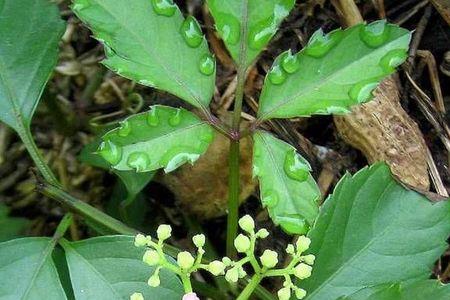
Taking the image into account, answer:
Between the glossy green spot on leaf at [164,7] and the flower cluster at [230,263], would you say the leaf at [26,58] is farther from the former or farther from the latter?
the flower cluster at [230,263]

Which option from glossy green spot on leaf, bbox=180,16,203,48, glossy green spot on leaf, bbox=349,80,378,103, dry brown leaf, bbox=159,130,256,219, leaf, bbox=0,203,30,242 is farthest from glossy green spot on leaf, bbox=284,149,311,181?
leaf, bbox=0,203,30,242

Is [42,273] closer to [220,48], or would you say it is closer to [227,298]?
[227,298]

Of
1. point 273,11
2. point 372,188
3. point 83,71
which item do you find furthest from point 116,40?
point 83,71

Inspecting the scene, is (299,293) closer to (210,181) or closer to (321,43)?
(321,43)

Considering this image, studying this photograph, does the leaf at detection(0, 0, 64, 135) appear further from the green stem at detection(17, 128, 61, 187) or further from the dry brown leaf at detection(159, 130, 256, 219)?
the dry brown leaf at detection(159, 130, 256, 219)

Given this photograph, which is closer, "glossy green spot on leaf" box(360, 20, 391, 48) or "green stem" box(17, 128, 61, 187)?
"glossy green spot on leaf" box(360, 20, 391, 48)
